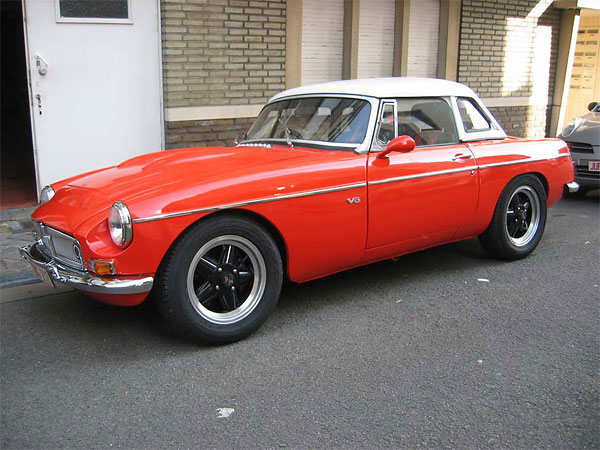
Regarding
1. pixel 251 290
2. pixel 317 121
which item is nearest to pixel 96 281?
pixel 251 290

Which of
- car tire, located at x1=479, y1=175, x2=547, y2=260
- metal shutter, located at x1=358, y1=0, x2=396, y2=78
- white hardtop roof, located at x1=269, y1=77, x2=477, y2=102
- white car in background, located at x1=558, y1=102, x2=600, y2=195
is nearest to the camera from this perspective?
white hardtop roof, located at x1=269, y1=77, x2=477, y2=102

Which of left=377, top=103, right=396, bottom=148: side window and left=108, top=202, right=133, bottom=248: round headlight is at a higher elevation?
left=377, top=103, right=396, bottom=148: side window

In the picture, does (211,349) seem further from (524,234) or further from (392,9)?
(392,9)

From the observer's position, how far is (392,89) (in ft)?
15.9

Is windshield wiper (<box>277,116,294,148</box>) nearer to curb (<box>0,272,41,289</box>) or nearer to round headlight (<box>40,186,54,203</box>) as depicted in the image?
round headlight (<box>40,186,54,203</box>)

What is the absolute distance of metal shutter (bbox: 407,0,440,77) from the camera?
1020 cm

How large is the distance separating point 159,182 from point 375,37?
6.86 m

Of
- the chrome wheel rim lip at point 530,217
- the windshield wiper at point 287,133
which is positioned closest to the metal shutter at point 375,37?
the chrome wheel rim lip at point 530,217

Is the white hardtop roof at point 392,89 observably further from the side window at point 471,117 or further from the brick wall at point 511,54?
the brick wall at point 511,54

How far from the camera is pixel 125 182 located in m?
4.00

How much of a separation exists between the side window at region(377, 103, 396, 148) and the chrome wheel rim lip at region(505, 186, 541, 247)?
1494mm

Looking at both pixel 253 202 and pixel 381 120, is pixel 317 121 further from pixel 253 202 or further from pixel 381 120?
pixel 253 202

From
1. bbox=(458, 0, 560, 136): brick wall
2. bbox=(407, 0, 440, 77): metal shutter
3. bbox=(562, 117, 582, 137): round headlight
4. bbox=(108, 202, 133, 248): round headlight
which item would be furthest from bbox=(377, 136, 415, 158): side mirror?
bbox=(458, 0, 560, 136): brick wall

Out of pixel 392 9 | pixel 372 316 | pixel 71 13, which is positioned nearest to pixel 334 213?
pixel 372 316
